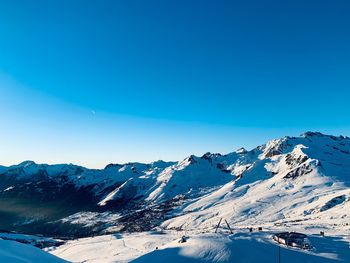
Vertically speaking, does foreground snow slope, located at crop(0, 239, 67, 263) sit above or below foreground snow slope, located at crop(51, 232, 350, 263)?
above

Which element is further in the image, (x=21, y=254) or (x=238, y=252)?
(x=238, y=252)

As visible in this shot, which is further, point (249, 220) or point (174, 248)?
point (249, 220)

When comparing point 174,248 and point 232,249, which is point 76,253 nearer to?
point 174,248

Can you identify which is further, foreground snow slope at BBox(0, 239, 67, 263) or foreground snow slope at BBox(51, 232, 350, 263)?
foreground snow slope at BBox(51, 232, 350, 263)

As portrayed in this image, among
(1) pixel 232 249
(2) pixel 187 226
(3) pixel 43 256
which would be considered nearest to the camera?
(3) pixel 43 256

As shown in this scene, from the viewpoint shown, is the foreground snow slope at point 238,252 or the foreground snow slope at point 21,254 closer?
the foreground snow slope at point 21,254

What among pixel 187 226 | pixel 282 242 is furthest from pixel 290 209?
pixel 282 242

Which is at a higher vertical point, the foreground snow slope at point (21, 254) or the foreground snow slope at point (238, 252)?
the foreground snow slope at point (21, 254)

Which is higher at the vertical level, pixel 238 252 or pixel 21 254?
pixel 21 254
